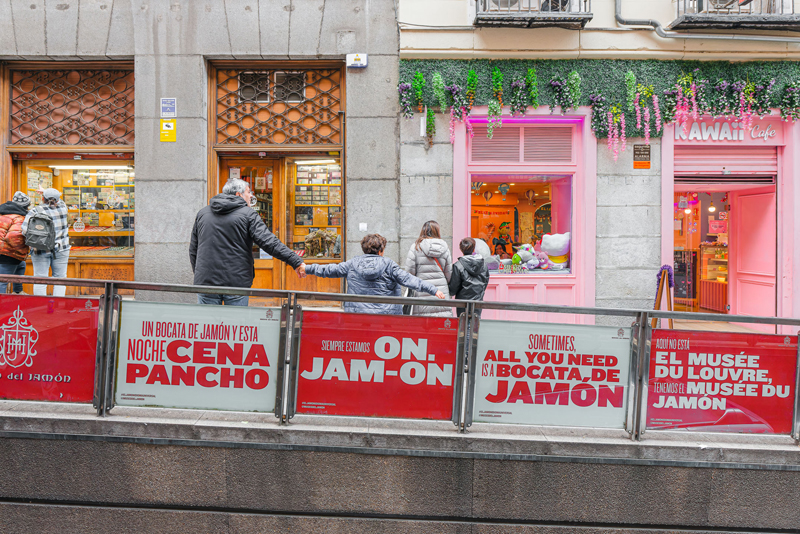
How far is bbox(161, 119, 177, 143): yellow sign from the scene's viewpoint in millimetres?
8531

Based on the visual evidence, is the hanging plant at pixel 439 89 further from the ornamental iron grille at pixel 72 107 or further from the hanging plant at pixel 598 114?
Answer: the ornamental iron grille at pixel 72 107

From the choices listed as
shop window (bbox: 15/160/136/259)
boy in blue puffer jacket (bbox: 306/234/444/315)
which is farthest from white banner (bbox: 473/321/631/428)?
shop window (bbox: 15/160/136/259)

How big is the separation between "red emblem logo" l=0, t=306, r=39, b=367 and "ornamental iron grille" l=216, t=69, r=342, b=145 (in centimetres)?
553

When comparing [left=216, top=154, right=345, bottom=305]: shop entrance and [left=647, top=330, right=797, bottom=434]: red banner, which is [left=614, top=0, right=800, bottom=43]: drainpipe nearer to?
[left=216, top=154, right=345, bottom=305]: shop entrance

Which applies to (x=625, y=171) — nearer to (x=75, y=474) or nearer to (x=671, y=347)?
(x=671, y=347)

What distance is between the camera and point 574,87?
838 centimetres

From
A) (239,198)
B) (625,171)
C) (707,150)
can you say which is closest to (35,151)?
(239,198)

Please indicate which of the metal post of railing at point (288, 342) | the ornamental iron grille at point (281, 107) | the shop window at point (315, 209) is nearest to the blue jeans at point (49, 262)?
the ornamental iron grille at point (281, 107)

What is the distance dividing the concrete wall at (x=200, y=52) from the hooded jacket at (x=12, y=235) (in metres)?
1.72

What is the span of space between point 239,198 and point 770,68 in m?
8.56

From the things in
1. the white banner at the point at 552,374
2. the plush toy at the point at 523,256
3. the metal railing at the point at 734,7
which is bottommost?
the white banner at the point at 552,374

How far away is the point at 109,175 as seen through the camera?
906 cm

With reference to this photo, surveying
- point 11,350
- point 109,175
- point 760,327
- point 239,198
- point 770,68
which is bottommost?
point 11,350

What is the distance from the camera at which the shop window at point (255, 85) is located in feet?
29.2
